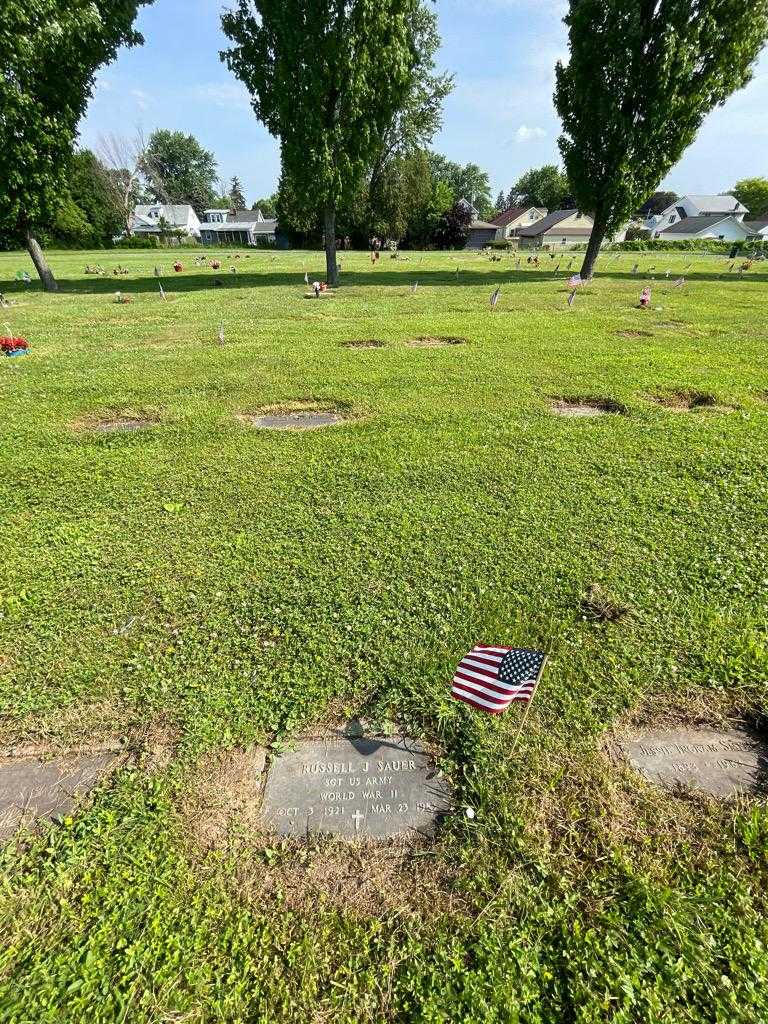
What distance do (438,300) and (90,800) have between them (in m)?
16.8

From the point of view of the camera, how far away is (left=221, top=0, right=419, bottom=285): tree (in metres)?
14.8

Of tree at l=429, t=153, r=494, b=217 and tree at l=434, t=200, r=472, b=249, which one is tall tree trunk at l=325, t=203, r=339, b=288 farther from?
tree at l=429, t=153, r=494, b=217

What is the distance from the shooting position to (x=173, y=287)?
20.2m

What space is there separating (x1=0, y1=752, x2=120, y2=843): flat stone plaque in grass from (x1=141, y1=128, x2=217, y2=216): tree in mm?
120116

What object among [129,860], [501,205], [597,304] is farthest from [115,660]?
[501,205]

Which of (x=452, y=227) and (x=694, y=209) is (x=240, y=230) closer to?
(x=452, y=227)

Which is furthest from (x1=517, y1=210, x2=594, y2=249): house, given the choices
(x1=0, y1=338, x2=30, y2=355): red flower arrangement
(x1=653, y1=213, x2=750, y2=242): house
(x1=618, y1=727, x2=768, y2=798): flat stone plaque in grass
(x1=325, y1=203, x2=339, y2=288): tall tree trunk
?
(x1=618, y1=727, x2=768, y2=798): flat stone plaque in grass

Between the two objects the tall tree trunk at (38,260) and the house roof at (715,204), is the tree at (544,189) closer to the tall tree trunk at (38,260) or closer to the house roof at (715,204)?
the house roof at (715,204)

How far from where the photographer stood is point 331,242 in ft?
64.0

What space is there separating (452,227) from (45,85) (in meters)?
49.0

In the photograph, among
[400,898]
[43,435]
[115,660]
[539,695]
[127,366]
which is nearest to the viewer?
[400,898]

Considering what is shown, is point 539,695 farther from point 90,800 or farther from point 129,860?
point 90,800

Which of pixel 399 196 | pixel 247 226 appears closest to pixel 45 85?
pixel 399 196

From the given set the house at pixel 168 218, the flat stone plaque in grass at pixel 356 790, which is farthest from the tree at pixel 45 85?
the house at pixel 168 218
